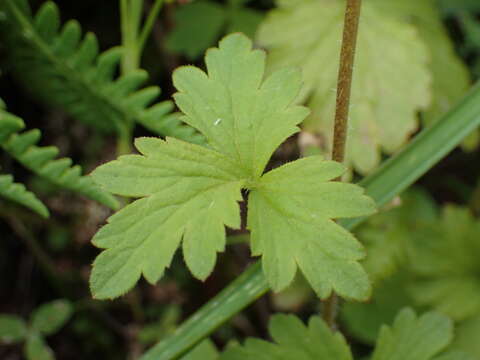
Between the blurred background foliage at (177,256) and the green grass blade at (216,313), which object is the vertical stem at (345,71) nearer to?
the green grass blade at (216,313)

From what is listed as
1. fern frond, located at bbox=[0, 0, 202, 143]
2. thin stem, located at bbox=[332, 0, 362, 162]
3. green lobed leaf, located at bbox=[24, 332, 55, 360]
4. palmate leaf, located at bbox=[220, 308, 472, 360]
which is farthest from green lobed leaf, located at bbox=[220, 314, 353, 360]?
green lobed leaf, located at bbox=[24, 332, 55, 360]

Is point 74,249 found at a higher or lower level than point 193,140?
lower

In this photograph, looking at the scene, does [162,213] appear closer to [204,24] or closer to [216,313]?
[216,313]

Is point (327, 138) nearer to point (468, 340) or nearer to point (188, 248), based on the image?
point (468, 340)

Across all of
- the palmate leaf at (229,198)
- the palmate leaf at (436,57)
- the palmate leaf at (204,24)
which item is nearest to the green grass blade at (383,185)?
the palmate leaf at (229,198)

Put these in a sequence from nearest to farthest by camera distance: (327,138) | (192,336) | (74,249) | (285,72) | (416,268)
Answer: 1. (285,72)
2. (192,336)
3. (327,138)
4. (416,268)
5. (74,249)

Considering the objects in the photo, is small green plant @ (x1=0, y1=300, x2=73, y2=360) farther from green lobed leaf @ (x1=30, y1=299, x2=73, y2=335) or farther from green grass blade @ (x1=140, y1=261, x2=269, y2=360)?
green grass blade @ (x1=140, y1=261, x2=269, y2=360)

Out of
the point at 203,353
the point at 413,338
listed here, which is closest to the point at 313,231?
the point at 413,338

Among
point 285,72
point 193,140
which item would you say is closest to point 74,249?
point 193,140
